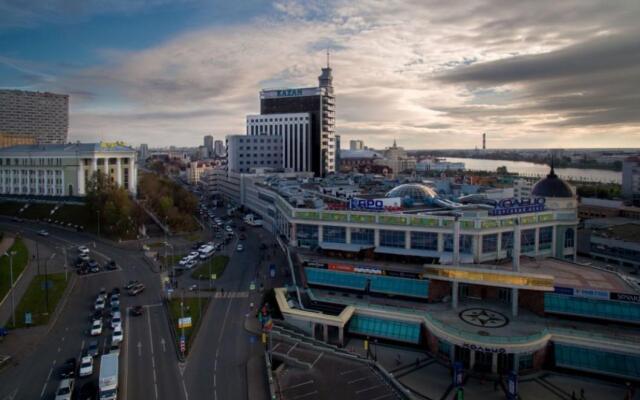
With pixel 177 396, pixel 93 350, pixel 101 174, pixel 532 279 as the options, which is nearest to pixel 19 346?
pixel 93 350

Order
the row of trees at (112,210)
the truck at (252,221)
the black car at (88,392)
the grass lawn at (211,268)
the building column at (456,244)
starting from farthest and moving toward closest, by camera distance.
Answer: the truck at (252,221)
the row of trees at (112,210)
the grass lawn at (211,268)
the building column at (456,244)
the black car at (88,392)

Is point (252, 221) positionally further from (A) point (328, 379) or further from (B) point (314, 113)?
(A) point (328, 379)

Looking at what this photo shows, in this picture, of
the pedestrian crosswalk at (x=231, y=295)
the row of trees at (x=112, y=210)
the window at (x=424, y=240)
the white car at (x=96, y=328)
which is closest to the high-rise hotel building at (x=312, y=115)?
the row of trees at (x=112, y=210)

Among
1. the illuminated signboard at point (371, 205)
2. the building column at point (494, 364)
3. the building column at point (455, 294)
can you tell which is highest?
the illuminated signboard at point (371, 205)

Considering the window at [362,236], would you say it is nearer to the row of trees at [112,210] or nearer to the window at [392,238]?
the window at [392,238]

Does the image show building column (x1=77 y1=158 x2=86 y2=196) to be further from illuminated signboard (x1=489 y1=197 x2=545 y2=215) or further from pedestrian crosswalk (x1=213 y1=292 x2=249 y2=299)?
illuminated signboard (x1=489 y1=197 x2=545 y2=215)

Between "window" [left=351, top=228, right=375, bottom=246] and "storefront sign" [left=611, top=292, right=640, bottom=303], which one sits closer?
"storefront sign" [left=611, top=292, right=640, bottom=303]

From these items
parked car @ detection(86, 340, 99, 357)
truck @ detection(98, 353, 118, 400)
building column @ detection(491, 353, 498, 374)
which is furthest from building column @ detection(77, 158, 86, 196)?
building column @ detection(491, 353, 498, 374)

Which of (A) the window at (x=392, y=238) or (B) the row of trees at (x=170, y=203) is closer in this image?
(A) the window at (x=392, y=238)
